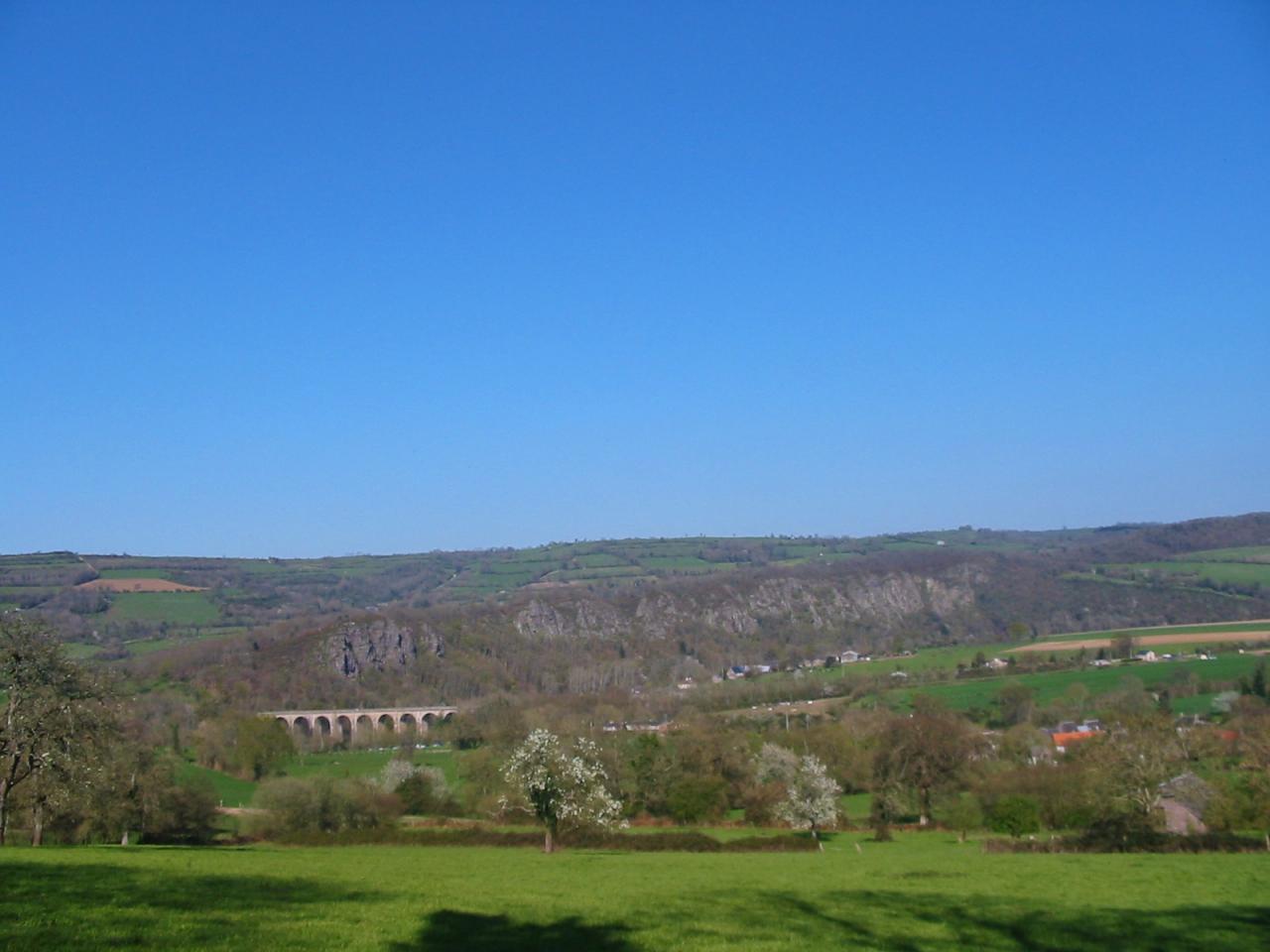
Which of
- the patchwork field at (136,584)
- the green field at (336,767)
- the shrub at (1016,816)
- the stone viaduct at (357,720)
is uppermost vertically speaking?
the patchwork field at (136,584)

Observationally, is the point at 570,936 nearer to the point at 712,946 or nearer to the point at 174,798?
the point at 712,946

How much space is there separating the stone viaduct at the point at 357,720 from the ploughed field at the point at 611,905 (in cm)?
9249

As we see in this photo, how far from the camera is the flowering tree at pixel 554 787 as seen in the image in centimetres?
4741

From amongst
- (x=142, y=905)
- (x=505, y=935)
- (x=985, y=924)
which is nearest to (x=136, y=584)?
(x=142, y=905)

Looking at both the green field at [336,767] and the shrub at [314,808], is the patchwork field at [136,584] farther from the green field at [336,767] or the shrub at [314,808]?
the shrub at [314,808]

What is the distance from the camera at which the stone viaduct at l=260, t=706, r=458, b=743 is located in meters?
122

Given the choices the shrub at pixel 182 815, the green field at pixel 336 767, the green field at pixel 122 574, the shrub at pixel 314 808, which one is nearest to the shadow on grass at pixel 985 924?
the shrub at pixel 182 815

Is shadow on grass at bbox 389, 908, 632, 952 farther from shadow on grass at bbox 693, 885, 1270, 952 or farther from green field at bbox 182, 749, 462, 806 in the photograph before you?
green field at bbox 182, 749, 462, 806

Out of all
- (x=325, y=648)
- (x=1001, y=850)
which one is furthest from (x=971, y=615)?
(x=1001, y=850)

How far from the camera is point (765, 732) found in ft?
292

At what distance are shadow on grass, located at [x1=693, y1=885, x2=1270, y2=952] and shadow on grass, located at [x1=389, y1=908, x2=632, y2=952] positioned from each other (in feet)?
6.29

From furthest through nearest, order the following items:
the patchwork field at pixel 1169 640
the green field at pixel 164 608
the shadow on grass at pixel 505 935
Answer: the green field at pixel 164 608 → the patchwork field at pixel 1169 640 → the shadow on grass at pixel 505 935

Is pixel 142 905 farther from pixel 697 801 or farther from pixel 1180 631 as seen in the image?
pixel 1180 631

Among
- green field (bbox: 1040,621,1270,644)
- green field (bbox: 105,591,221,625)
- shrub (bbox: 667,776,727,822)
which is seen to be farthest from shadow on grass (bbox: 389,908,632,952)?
green field (bbox: 105,591,221,625)
